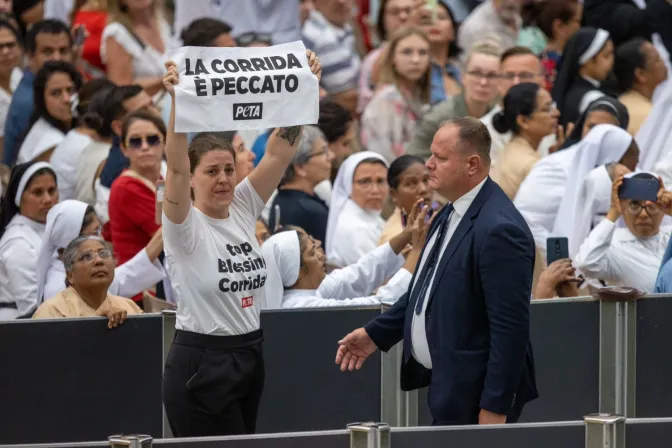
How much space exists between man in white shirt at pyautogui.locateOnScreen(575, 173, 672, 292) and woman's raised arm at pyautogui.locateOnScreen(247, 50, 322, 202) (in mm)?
2702

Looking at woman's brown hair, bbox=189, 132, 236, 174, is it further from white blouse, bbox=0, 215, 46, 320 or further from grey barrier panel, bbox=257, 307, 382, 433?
white blouse, bbox=0, 215, 46, 320

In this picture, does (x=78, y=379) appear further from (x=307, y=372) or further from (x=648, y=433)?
(x=648, y=433)

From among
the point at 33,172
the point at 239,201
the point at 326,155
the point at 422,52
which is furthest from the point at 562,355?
the point at 422,52

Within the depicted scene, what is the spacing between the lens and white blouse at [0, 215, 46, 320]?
895 cm

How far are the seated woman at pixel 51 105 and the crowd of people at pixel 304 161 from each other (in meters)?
0.02

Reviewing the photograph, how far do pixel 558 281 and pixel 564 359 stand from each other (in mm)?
729

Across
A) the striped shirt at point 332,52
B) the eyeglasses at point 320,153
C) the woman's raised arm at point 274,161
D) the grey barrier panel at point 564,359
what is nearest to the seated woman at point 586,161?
the eyeglasses at point 320,153

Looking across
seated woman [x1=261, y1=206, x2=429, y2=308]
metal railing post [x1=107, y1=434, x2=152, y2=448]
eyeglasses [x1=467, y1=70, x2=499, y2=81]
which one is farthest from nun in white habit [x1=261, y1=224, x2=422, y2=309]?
eyeglasses [x1=467, y1=70, x2=499, y2=81]

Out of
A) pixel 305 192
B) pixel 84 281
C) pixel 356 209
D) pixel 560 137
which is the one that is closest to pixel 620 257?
pixel 356 209

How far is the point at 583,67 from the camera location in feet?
39.5

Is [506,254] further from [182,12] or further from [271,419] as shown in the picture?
[182,12]

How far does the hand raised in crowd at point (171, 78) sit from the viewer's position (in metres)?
6.36

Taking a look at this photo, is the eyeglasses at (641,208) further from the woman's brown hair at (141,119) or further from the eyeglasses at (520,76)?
the eyeglasses at (520,76)

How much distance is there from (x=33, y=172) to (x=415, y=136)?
351 centimetres
